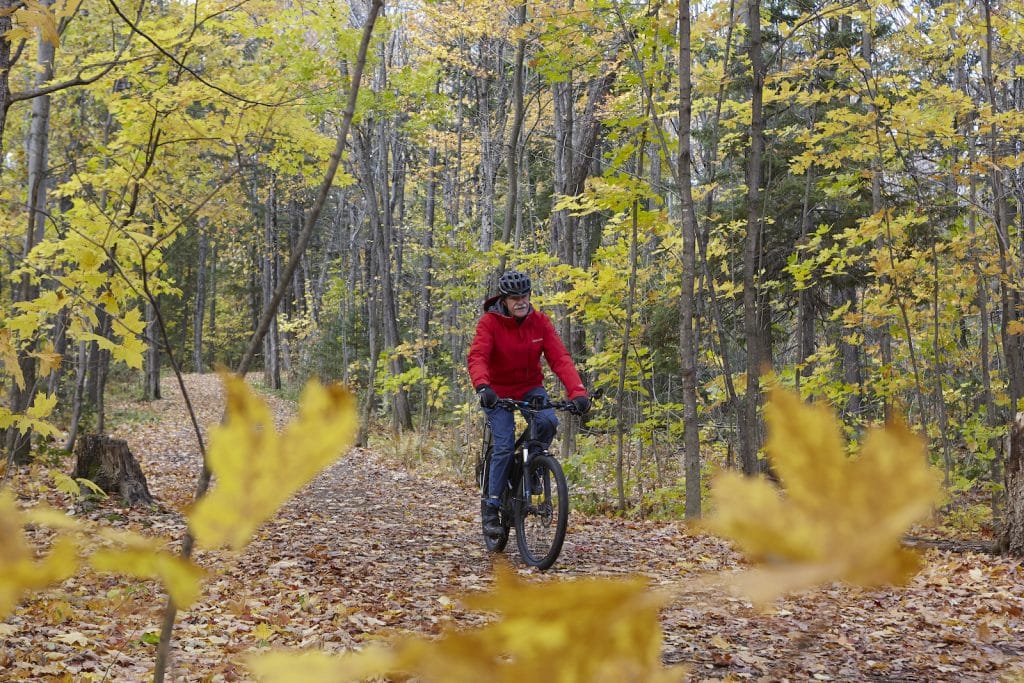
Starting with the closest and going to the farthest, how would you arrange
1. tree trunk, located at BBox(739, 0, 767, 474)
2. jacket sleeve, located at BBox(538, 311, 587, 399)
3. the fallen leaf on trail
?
the fallen leaf on trail, jacket sleeve, located at BBox(538, 311, 587, 399), tree trunk, located at BBox(739, 0, 767, 474)

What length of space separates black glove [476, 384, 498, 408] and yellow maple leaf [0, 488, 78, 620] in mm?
4357

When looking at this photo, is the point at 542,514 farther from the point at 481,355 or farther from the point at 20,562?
the point at 20,562

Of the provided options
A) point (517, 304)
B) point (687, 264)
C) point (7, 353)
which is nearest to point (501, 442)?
point (517, 304)

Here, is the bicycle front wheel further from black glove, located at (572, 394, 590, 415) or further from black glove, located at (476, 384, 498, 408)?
black glove, located at (476, 384, 498, 408)

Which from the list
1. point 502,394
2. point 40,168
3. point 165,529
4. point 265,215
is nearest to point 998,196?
point 502,394

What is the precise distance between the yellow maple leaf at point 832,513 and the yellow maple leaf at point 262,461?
197 mm

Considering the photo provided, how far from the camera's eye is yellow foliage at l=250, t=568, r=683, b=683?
31 centimetres

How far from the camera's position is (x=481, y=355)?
16.3 feet

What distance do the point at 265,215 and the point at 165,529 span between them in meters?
22.7

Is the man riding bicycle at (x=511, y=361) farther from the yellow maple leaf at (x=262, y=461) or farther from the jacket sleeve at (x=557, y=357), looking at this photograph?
the yellow maple leaf at (x=262, y=461)

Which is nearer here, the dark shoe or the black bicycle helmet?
the black bicycle helmet

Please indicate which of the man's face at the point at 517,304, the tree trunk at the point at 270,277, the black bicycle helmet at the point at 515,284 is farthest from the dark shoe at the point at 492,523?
the tree trunk at the point at 270,277

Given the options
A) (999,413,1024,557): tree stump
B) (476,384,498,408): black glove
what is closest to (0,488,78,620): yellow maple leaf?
(476,384,498,408): black glove

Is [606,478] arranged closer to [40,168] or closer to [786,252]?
[786,252]
